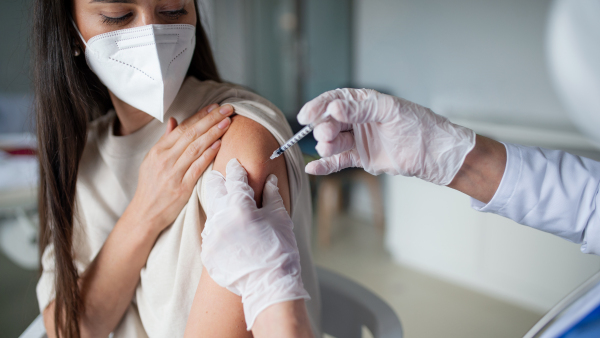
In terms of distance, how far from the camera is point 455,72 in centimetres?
316

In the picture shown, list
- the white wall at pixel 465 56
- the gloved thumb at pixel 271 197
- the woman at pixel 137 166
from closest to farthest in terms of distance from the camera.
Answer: the gloved thumb at pixel 271 197 < the woman at pixel 137 166 < the white wall at pixel 465 56

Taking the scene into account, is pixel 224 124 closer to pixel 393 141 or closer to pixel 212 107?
pixel 212 107

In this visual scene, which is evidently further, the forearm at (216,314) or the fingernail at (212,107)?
the fingernail at (212,107)

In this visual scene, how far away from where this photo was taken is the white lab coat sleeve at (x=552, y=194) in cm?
89

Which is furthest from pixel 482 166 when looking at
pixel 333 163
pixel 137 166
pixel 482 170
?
pixel 137 166

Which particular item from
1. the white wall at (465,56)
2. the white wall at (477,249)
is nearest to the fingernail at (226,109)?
the white wall at (477,249)

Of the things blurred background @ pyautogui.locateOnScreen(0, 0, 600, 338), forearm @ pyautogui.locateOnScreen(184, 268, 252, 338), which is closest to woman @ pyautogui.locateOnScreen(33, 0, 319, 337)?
forearm @ pyautogui.locateOnScreen(184, 268, 252, 338)

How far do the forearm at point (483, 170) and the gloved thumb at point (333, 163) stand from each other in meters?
0.25

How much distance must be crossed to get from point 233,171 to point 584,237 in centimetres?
84

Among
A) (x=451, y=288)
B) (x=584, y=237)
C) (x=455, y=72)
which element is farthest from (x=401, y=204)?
(x=584, y=237)

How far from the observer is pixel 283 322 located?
0.70 m

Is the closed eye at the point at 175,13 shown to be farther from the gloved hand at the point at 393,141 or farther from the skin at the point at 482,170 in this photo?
the skin at the point at 482,170

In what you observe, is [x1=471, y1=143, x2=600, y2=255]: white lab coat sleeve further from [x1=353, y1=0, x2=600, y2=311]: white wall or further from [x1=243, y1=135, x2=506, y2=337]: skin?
[x1=353, y1=0, x2=600, y2=311]: white wall

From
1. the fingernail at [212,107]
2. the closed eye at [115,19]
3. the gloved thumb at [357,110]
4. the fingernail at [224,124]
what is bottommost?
the fingernail at [224,124]
